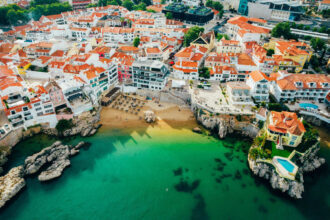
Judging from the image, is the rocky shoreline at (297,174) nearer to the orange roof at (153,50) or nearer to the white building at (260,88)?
the white building at (260,88)

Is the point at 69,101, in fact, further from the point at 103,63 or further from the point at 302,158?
the point at 302,158

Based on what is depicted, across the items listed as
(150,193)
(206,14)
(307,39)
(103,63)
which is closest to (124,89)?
(103,63)

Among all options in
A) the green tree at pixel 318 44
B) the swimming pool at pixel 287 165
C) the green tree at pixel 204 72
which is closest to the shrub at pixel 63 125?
the green tree at pixel 204 72

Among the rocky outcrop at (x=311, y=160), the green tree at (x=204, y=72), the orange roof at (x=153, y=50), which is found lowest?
the rocky outcrop at (x=311, y=160)

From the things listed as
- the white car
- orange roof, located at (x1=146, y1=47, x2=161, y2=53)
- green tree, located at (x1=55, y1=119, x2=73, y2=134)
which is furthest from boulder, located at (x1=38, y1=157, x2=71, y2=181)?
orange roof, located at (x1=146, y1=47, x2=161, y2=53)

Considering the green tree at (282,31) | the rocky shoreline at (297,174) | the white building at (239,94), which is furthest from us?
the green tree at (282,31)

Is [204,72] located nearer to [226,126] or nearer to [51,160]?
[226,126]

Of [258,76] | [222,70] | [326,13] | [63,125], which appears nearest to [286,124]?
[258,76]
